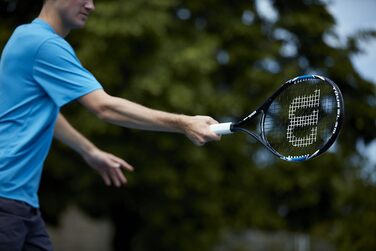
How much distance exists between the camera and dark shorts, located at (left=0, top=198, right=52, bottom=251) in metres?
3.34

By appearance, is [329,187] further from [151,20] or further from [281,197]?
[151,20]

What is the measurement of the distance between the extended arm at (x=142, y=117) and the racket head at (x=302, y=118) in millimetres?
478

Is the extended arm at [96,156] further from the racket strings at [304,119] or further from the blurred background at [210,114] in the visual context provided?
the blurred background at [210,114]

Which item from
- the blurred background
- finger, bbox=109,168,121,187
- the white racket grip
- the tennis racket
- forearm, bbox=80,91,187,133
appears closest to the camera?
the white racket grip

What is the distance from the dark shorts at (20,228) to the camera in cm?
334

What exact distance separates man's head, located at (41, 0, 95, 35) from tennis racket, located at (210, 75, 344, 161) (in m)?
0.95

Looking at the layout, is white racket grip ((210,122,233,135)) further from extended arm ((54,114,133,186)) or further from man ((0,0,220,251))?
extended arm ((54,114,133,186))

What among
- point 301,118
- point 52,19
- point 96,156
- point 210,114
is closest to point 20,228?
point 96,156

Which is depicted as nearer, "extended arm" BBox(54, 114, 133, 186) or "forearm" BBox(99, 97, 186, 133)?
"forearm" BBox(99, 97, 186, 133)

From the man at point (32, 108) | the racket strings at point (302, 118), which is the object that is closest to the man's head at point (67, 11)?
the man at point (32, 108)

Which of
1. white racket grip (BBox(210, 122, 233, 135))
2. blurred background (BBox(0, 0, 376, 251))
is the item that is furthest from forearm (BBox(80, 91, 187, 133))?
blurred background (BBox(0, 0, 376, 251))

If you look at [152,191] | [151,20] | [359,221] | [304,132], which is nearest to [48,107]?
[304,132]

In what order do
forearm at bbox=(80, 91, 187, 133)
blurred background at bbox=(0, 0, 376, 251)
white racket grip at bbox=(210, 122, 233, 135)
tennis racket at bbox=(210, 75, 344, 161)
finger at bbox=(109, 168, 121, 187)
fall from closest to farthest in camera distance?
1. white racket grip at bbox=(210, 122, 233, 135)
2. forearm at bbox=(80, 91, 187, 133)
3. tennis racket at bbox=(210, 75, 344, 161)
4. finger at bbox=(109, 168, 121, 187)
5. blurred background at bbox=(0, 0, 376, 251)

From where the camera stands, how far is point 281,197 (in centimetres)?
1412
